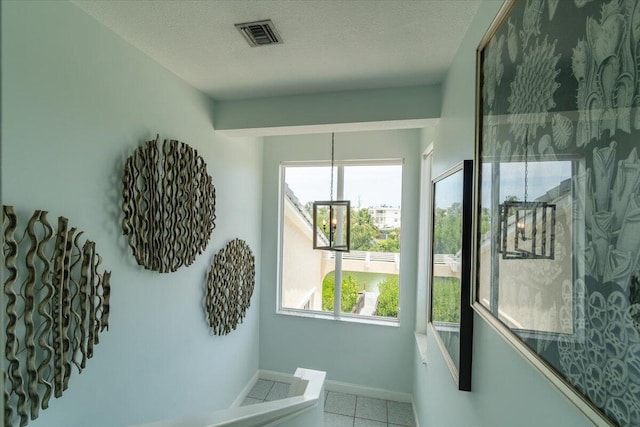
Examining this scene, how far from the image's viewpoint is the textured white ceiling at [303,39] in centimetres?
134

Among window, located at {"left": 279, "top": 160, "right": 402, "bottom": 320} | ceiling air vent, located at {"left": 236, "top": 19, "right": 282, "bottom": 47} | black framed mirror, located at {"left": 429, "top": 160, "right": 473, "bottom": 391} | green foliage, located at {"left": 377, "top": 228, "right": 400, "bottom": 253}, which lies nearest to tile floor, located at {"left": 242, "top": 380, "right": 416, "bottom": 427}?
window, located at {"left": 279, "top": 160, "right": 402, "bottom": 320}

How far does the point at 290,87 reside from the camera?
7.06 feet

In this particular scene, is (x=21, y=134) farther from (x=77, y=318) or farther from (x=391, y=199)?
(x=391, y=199)

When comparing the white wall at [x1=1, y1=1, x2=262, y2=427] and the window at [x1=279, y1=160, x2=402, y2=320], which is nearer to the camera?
the white wall at [x1=1, y1=1, x2=262, y2=427]

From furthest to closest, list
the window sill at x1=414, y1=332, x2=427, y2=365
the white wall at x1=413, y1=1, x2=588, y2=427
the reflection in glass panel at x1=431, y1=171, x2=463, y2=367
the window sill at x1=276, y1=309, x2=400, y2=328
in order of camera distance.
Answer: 1. the window sill at x1=276, y1=309, x2=400, y2=328
2. the window sill at x1=414, y1=332, x2=427, y2=365
3. the reflection in glass panel at x1=431, y1=171, x2=463, y2=367
4. the white wall at x1=413, y1=1, x2=588, y2=427

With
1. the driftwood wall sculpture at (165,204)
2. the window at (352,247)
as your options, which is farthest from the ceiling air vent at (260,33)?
the window at (352,247)

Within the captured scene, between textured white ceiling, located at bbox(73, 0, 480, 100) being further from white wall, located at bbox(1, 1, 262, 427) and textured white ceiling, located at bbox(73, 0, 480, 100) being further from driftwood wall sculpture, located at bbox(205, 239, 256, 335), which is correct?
driftwood wall sculpture, located at bbox(205, 239, 256, 335)

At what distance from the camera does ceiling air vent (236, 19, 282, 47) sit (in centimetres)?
145

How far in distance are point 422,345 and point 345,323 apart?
0.82 metres

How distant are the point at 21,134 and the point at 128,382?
138 centimetres

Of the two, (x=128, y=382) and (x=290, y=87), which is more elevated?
(x=290, y=87)

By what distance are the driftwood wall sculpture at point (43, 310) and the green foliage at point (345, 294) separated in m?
2.28

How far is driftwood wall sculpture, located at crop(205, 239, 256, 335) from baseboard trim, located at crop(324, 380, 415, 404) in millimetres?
1235

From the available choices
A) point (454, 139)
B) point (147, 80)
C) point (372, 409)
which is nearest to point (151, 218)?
point (147, 80)
